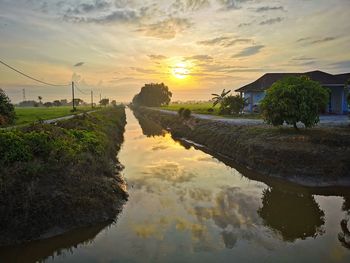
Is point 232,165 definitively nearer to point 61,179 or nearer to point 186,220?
point 186,220

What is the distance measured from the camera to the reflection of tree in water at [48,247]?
29.4ft

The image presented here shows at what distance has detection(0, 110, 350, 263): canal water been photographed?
29.8 ft

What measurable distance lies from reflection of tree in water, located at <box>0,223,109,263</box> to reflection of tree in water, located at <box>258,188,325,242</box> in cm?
626

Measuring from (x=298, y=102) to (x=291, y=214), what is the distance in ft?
29.8

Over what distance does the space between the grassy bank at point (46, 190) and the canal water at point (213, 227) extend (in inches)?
21.0

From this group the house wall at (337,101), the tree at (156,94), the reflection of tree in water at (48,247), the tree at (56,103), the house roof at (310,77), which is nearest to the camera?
the reflection of tree in water at (48,247)

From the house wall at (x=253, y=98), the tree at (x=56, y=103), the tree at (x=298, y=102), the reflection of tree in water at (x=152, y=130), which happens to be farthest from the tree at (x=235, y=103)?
the tree at (x=56, y=103)

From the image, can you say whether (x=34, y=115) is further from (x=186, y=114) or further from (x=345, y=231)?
(x=345, y=231)

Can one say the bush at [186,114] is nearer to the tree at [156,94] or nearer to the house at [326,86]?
the house at [326,86]

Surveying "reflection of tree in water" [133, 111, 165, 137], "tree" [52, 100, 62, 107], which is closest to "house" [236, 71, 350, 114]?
"reflection of tree in water" [133, 111, 165, 137]

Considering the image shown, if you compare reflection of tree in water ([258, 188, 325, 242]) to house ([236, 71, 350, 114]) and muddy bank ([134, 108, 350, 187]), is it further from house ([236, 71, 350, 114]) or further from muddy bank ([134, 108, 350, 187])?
house ([236, 71, 350, 114])

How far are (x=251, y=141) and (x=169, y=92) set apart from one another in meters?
98.8

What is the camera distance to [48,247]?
9523mm

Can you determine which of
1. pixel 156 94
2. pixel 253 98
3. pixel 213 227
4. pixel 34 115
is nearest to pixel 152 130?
pixel 253 98
